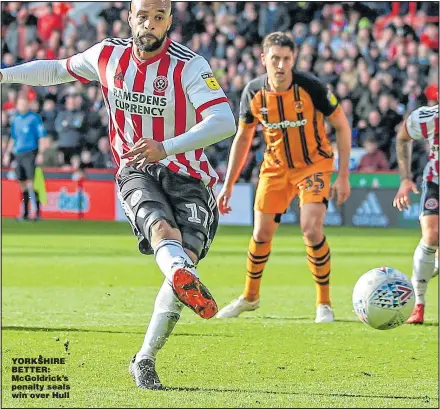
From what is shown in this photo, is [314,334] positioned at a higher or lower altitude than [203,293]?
lower

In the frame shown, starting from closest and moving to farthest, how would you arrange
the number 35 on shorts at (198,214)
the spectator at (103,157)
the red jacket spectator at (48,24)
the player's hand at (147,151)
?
the player's hand at (147,151), the number 35 on shorts at (198,214), the spectator at (103,157), the red jacket spectator at (48,24)

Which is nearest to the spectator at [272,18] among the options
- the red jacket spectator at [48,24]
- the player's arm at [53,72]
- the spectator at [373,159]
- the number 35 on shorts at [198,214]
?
the spectator at [373,159]

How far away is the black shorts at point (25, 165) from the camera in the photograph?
1988 cm

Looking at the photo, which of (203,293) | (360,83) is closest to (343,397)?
(203,293)

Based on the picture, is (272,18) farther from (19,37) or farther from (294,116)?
(294,116)

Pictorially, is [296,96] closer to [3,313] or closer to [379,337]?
[379,337]

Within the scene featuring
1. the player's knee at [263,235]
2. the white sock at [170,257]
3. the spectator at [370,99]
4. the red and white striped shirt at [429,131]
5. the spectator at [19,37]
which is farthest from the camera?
the spectator at [19,37]

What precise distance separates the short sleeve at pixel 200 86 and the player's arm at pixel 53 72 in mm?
628

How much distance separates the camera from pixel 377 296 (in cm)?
680

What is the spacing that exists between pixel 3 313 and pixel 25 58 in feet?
51.0

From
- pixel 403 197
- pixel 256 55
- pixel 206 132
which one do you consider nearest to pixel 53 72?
pixel 206 132

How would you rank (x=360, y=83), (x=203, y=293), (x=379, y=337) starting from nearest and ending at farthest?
(x=203, y=293) → (x=379, y=337) → (x=360, y=83)

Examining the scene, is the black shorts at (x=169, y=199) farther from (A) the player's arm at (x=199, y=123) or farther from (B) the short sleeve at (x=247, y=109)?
(B) the short sleeve at (x=247, y=109)

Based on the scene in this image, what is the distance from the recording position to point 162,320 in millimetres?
5809
